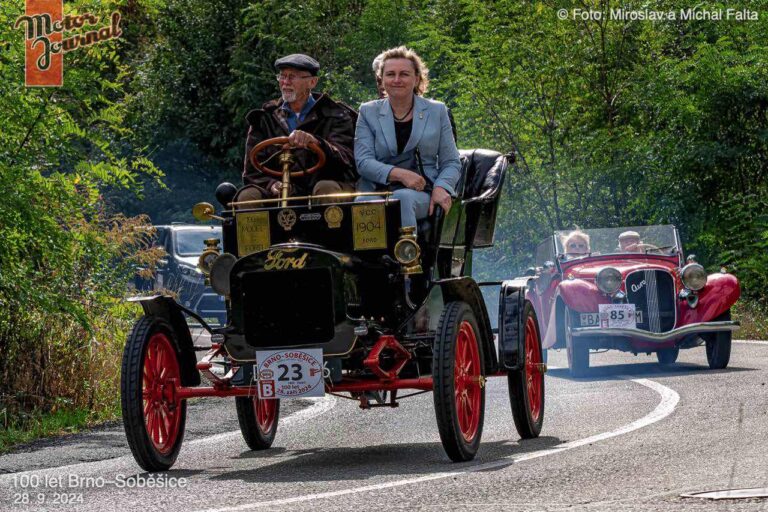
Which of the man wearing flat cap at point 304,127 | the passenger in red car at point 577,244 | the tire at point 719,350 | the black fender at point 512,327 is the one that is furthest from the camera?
the passenger in red car at point 577,244

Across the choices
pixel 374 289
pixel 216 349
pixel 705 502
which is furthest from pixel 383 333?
pixel 705 502

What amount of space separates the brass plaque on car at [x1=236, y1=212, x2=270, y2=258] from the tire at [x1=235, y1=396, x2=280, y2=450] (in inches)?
40.2

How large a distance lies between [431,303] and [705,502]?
3.47 m

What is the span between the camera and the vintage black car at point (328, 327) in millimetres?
8367

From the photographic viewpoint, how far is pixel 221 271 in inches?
353

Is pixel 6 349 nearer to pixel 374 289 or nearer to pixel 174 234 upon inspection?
pixel 374 289

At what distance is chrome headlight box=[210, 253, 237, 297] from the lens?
8953 mm

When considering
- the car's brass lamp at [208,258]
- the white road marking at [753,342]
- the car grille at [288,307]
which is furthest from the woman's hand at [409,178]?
the white road marking at [753,342]

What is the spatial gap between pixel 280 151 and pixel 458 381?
2013 millimetres

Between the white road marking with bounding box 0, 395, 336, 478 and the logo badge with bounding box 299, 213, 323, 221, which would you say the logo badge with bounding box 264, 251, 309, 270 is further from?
the white road marking with bounding box 0, 395, 336, 478

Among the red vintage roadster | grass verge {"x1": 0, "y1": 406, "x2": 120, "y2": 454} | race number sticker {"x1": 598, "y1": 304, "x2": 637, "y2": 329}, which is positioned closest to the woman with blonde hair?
grass verge {"x1": 0, "y1": 406, "x2": 120, "y2": 454}

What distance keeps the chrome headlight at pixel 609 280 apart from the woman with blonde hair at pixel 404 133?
7169 mm

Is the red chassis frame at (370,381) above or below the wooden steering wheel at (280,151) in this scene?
below

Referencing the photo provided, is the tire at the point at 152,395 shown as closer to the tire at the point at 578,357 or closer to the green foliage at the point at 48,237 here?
the green foliage at the point at 48,237
